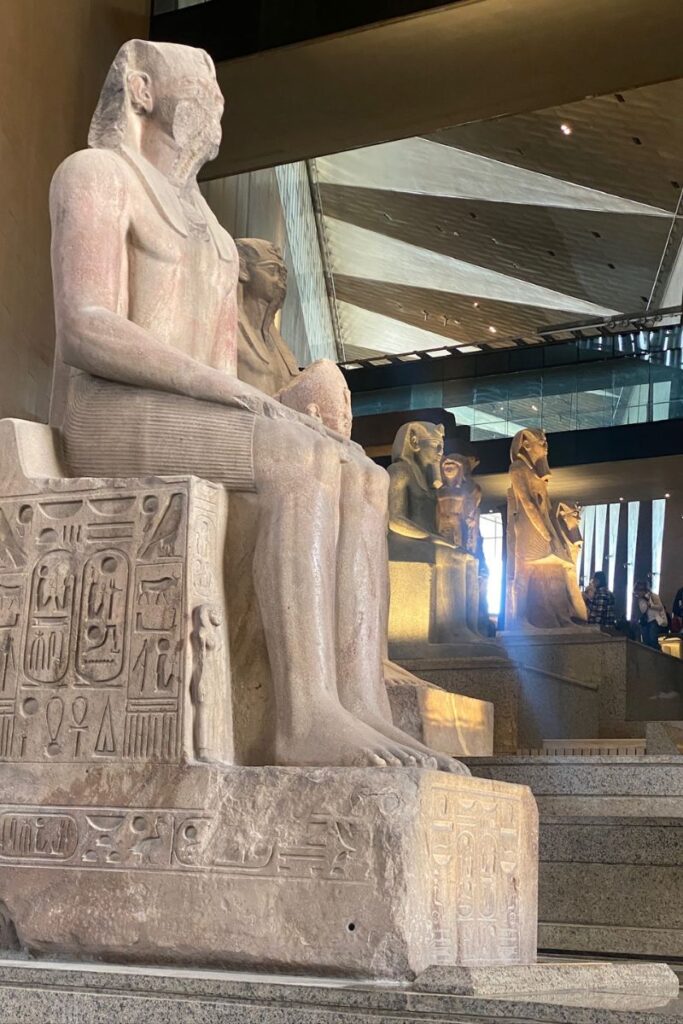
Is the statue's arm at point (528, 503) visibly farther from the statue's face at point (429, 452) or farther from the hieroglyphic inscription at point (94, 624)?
the hieroglyphic inscription at point (94, 624)

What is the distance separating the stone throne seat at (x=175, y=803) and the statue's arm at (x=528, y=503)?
30.7 feet

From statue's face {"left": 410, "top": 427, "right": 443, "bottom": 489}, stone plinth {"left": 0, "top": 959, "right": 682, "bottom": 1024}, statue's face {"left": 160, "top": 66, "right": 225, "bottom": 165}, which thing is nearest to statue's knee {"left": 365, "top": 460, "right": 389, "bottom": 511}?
statue's face {"left": 160, "top": 66, "right": 225, "bottom": 165}

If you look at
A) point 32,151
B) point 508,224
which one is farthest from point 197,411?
point 508,224

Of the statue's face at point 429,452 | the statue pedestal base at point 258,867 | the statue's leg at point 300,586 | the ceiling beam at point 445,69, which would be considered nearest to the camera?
the statue pedestal base at point 258,867

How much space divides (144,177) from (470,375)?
1487cm

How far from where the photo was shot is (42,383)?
744 cm

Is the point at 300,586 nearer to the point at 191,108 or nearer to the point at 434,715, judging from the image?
the point at 191,108

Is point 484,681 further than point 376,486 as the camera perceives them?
Yes

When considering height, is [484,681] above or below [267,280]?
below

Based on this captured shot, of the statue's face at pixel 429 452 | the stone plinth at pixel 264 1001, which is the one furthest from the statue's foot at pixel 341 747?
the statue's face at pixel 429 452

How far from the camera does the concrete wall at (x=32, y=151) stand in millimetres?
7051

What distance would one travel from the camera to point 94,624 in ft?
10.9

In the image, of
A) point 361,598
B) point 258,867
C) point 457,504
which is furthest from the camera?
point 457,504

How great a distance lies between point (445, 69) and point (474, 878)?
790 centimetres
